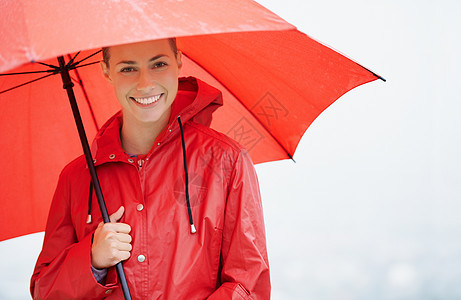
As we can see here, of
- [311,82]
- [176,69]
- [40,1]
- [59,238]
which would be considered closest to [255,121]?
[311,82]

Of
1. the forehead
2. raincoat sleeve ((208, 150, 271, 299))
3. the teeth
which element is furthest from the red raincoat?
the forehead

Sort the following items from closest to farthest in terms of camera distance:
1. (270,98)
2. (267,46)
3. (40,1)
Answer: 1. (40,1)
2. (267,46)
3. (270,98)

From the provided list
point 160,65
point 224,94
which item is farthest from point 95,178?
point 224,94

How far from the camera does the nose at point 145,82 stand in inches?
79.8

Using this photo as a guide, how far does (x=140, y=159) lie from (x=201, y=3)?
2.21 feet

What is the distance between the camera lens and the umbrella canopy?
213cm

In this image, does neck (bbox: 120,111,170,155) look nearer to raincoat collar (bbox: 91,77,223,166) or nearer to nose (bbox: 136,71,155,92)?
raincoat collar (bbox: 91,77,223,166)

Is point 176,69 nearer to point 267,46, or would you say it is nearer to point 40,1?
point 267,46

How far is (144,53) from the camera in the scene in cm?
205

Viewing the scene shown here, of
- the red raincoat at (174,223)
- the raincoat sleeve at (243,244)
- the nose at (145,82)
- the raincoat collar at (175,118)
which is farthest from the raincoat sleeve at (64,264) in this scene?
the nose at (145,82)

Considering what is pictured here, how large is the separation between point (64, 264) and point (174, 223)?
41 centimetres

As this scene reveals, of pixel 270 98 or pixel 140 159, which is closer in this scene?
pixel 140 159

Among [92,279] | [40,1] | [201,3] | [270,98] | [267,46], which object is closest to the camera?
[40,1]

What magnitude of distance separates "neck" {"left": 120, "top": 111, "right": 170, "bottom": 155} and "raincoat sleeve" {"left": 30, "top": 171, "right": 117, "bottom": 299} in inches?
11.6
